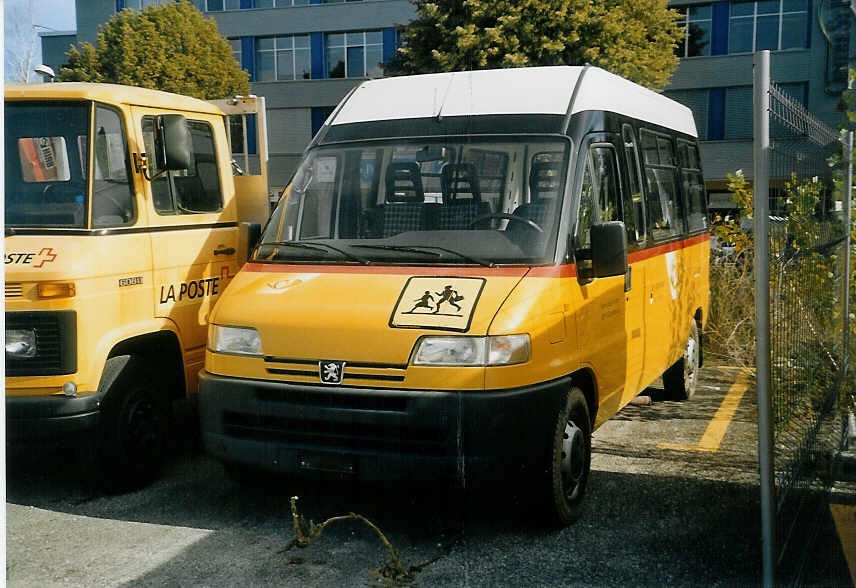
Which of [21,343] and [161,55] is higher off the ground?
[161,55]

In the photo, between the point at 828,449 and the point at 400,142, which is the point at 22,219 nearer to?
the point at 400,142

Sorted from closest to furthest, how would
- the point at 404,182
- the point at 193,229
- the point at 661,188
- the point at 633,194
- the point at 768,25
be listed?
the point at 404,182 < the point at 633,194 < the point at 193,229 < the point at 661,188 < the point at 768,25

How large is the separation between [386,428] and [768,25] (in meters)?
34.0

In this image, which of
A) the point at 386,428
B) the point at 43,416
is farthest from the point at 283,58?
the point at 386,428

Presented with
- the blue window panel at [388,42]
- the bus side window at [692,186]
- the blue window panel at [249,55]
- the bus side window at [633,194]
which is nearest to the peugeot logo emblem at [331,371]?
the bus side window at [633,194]

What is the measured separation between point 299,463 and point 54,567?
4.20 ft

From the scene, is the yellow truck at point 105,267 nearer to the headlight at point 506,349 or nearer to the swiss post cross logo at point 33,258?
the swiss post cross logo at point 33,258

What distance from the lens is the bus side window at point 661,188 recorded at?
280 inches

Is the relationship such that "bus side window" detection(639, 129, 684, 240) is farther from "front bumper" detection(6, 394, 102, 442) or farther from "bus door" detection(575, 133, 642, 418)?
"front bumper" detection(6, 394, 102, 442)

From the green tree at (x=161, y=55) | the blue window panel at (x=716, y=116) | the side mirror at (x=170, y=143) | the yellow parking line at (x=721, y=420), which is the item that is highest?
the green tree at (x=161, y=55)

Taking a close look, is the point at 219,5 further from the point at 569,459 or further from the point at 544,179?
the point at 569,459

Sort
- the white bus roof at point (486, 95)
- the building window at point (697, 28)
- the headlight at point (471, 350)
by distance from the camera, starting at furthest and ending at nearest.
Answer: the building window at point (697, 28) < the white bus roof at point (486, 95) < the headlight at point (471, 350)

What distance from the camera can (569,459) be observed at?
522cm

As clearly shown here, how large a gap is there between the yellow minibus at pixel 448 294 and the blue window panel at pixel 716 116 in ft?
99.9
